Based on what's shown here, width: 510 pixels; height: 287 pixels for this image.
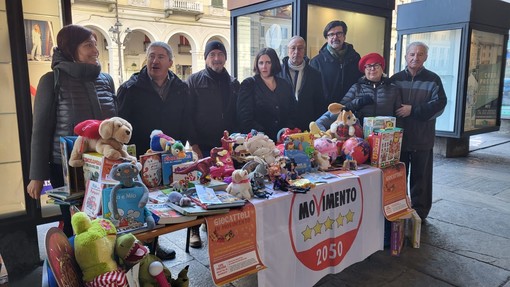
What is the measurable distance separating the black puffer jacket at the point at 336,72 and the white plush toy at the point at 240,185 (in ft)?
6.61

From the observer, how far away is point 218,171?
2141 mm

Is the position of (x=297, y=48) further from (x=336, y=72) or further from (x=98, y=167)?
(x=98, y=167)

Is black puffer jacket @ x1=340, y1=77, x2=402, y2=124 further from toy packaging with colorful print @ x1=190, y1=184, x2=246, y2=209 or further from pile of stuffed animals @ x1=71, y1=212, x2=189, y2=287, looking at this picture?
pile of stuffed animals @ x1=71, y1=212, x2=189, y2=287

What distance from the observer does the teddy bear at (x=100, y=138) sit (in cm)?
168

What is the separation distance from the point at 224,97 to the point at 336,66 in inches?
51.9

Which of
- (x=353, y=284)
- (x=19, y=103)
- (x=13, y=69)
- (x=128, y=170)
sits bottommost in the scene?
(x=353, y=284)

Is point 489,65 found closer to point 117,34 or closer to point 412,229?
point 412,229

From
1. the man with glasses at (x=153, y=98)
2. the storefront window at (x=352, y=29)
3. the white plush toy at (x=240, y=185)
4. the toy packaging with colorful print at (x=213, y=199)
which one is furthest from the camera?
the storefront window at (x=352, y=29)

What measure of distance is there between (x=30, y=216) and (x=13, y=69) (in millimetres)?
1116

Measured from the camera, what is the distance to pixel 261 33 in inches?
169

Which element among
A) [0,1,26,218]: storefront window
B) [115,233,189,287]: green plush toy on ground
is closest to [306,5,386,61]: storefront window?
[0,1,26,218]: storefront window

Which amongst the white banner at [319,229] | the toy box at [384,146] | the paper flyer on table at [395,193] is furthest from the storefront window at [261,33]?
the white banner at [319,229]

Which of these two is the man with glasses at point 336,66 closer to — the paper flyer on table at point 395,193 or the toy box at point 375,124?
the toy box at point 375,124

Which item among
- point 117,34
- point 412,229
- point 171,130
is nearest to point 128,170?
point 171,130
